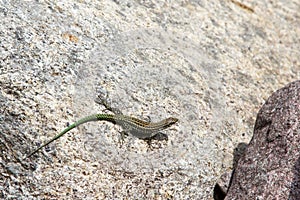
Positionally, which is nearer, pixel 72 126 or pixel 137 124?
pixel 72 126

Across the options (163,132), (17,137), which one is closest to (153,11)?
(163,132)

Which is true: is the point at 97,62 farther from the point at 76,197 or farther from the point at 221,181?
the point at 221,181

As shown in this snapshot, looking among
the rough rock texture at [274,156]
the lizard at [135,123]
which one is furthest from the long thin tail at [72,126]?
the rough rock texture at [274,156]

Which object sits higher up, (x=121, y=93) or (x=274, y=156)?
(x=274, y=156)

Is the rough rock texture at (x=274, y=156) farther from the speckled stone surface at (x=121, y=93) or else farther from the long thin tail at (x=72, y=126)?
the long thin tail at (x=72, y=126)

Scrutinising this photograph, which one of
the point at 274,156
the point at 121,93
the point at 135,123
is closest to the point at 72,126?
the point at 135,123

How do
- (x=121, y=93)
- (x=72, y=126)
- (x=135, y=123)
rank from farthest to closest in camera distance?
(x=121, y=93), (x=135, y=123), (x=72, y=126)

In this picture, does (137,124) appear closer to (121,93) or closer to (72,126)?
(121,93)

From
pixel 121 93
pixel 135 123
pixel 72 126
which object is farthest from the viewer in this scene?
pixel 121 93
